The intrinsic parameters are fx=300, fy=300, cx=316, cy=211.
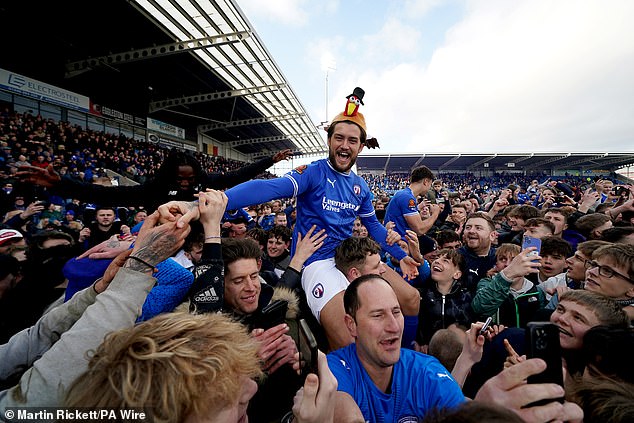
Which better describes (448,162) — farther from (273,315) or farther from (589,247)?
(273,315)

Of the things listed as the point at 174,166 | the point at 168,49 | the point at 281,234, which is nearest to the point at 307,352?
the point at 174,166

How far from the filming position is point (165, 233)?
1.50 m

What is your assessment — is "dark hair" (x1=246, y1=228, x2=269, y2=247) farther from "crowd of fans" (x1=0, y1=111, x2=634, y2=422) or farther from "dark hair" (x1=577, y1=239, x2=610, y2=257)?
"dark hair" (x1=577, y1=239, x2=610, y2=257)

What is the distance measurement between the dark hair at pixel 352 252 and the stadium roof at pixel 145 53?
1274cm

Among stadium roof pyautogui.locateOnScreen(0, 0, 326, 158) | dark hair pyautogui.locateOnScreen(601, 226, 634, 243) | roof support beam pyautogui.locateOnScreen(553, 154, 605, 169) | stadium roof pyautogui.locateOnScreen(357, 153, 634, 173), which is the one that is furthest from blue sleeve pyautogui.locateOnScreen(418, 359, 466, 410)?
roof support beam pyautogui.locateOnScreen(553, 154, 605, 169)

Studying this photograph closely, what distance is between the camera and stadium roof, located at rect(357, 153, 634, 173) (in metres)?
34.8

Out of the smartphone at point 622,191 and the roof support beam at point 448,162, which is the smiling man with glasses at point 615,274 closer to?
the smartphone at point 622,191

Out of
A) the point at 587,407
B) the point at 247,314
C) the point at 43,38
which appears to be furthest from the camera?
the point at 43,38

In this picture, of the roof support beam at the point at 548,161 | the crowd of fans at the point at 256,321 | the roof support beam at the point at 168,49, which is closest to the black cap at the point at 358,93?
the crowd of fans at the point at 256,321

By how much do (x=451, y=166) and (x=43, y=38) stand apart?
40.5 m

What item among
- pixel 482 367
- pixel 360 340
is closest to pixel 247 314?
pixel 360 340

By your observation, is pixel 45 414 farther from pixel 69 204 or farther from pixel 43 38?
pixel 43 38

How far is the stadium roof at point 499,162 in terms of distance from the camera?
34.8 m

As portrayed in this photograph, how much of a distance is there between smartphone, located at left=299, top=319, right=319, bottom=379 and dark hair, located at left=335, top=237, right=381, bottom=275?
1453 mm
